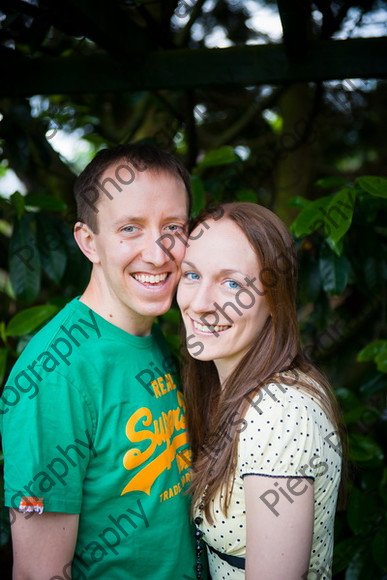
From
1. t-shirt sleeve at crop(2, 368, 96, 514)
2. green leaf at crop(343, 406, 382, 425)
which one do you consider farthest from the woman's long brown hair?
green leaf at crop(343, 406, 382, 425)

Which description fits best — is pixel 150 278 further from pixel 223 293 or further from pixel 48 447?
pixel 48 447

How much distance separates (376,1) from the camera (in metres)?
2.69

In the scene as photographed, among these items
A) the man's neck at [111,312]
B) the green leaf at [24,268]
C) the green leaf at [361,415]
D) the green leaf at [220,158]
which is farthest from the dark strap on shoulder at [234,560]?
the green leaf at [220,158]

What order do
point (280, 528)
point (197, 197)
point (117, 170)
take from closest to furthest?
1. point (280, 528)
2. point (117, 170)
3. point (197, 197)

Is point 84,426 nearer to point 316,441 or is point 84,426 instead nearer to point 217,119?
point 316,441

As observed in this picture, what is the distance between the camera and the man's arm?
126 cm

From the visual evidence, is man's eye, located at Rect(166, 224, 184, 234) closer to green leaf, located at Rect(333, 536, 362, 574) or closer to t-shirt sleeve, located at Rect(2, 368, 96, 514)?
t-shirt sleeve, located at Rect(2, 368, 96, 514)

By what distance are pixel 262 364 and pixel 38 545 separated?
2.23ft

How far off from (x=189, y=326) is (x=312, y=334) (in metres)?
1.26

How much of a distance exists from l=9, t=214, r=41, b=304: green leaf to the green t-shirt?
0.39 meters

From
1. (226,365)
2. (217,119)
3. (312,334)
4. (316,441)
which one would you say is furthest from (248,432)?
(217,119)

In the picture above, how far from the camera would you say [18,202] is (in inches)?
72.5

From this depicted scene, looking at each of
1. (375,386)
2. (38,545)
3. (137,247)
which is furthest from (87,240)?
(375,386)

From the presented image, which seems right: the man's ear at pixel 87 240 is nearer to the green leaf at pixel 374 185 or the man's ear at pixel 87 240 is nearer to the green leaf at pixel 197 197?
the green leaf at pixel 197 197
